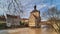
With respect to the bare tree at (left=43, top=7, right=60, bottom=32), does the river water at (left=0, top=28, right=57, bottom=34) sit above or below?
below

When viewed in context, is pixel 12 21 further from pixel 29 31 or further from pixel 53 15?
pixel 53 15

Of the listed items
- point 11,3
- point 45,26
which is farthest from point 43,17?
point 11,3

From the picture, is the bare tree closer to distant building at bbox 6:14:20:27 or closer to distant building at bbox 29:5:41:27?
distant building at bbox 29:5:41:27

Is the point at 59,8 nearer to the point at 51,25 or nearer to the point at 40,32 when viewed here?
the point at 51,25

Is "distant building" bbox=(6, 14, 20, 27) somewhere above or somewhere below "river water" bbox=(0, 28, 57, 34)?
above

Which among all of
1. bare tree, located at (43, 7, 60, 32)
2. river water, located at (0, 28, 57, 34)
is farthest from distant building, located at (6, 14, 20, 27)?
bare tree, located at (43, 7, 60, 32)

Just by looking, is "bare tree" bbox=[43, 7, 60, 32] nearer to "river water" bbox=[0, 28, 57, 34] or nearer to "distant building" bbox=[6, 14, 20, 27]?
"river water" bbox=[0, 28, 57, 34]

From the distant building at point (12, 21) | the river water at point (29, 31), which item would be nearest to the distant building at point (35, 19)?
the river water at point (29, 31)

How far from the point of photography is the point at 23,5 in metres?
2.29

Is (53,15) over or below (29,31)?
over

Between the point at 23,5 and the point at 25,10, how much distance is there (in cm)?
8

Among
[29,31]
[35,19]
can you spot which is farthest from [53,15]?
[29,31]

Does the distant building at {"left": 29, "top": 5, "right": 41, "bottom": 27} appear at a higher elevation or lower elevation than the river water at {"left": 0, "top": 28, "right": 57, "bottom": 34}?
higher

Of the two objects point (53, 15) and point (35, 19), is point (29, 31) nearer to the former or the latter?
point (35, 19)
